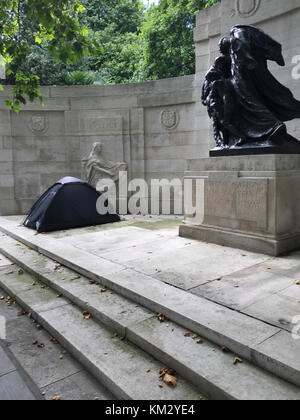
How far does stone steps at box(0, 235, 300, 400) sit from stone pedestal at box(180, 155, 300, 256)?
8.47 ft

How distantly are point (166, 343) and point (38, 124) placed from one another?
1068cm

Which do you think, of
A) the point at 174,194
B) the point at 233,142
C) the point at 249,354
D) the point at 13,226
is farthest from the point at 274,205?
the point at 13,226

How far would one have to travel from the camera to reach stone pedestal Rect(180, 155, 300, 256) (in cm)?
520

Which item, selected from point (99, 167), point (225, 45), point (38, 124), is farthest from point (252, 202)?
point (38, 124)

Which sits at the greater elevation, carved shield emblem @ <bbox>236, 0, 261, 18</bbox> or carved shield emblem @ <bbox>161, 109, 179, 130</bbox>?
carved shield emblem @ <bbox>236, 0, 261, 18</bbox>

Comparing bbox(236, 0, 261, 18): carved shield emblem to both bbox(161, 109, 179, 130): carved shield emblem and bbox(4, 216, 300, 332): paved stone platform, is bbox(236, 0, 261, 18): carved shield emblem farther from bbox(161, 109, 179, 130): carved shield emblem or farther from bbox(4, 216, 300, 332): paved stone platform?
bbox(4, 216, 300, 332): paved stone platform

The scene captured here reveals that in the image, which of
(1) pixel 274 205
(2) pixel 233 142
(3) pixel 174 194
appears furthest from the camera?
(3) pixel 174 194

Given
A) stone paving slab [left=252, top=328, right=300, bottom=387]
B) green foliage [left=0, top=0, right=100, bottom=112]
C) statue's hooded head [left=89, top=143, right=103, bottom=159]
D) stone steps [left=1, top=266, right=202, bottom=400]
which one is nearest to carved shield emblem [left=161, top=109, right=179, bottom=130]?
statue's hooded head [left=89, top=143, right=103, bottom=159]

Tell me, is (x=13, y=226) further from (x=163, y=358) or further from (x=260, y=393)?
(x=260, y=393)

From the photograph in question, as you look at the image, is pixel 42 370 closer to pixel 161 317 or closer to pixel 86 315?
pixel 86 315

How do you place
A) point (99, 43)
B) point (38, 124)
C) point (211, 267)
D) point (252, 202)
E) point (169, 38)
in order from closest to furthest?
point (211, 267) → point (252, 202) → point (99, 43) → point (38, 124) → point (169, 38)

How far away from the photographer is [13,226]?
877 centimetres

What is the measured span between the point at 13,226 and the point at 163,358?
23.3 ft

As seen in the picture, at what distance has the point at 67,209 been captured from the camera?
822 centimetres
